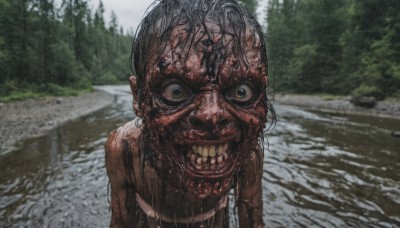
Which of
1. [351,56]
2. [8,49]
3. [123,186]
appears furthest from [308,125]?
[8,49]

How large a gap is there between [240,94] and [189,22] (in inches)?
19.1

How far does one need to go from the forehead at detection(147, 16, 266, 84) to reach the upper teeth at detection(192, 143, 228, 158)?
0.35m

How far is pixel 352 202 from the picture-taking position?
4660 mm

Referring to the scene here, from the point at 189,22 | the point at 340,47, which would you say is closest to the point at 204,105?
the point at 189,22

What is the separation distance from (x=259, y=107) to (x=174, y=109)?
1.55 ft

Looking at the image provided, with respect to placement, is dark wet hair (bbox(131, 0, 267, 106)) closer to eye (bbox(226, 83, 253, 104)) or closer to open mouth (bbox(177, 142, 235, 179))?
eye (bbox(226, 83, 253, 104))

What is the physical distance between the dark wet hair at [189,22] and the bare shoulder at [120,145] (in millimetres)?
522

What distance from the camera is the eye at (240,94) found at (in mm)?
1517

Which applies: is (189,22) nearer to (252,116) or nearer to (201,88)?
(201,88)

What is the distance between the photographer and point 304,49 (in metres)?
31.7

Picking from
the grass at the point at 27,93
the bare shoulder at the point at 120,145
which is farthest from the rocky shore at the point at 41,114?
the bare shoulder at the point at 120,145

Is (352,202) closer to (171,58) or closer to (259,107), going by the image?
(259,107)

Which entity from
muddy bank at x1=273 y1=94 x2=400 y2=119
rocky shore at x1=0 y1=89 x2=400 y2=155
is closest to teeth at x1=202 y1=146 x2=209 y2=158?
rocky shore at x1=0 y1=89 x2=400 y2=155

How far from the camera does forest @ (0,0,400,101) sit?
71.2 feet
